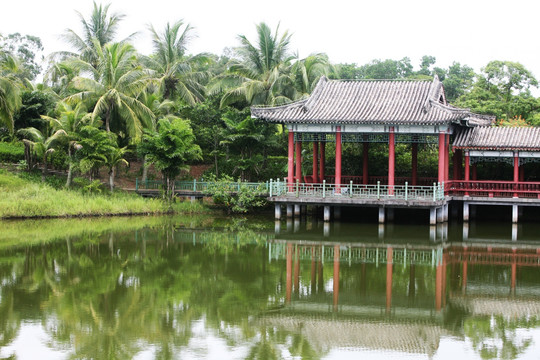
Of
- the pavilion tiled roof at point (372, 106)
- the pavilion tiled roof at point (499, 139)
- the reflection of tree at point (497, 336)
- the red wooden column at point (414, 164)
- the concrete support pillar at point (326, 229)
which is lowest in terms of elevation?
the reflection of tree at point (497, 336)

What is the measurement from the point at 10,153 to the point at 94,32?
28.5 ft

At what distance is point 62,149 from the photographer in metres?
28.9

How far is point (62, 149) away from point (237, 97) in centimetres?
873

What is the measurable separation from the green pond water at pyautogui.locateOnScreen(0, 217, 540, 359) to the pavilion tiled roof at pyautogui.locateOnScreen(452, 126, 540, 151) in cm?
427

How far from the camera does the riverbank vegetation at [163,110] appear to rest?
90.2 ft

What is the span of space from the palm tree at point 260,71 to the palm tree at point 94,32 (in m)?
7.11

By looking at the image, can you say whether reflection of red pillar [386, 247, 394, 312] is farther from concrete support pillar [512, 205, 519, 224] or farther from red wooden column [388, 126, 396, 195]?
concrete support pillar [512, 205, 519, 224]

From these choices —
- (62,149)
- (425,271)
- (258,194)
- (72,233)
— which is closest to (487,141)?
(258,194)

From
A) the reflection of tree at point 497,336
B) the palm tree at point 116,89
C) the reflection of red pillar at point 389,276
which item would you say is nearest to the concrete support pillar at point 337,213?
the reflection of red pillar at point 389,276

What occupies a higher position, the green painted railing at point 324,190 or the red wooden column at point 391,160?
the red wooden column at point 391,160

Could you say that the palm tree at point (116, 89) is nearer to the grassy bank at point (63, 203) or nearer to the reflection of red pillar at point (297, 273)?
the grassy bank at point (63, 203)

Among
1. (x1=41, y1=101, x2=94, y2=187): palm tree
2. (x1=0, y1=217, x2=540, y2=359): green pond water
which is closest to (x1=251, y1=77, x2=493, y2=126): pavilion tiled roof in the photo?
(x1=0, y1=217, x2=540, y2=359): green pond water

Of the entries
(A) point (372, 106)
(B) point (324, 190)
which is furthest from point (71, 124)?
(A) point (372, 106)

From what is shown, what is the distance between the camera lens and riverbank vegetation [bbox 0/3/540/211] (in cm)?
2750
